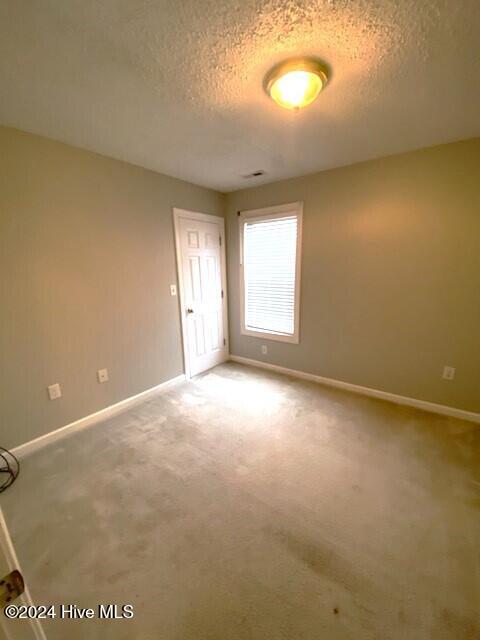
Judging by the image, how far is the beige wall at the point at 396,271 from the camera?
229cm

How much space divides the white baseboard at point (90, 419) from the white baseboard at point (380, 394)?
4.42 ft

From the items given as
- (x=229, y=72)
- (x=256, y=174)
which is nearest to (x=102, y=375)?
(x=229, y=72)

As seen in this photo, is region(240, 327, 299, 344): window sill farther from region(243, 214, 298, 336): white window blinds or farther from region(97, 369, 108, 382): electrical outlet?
region(97, 369, 108, 382): electrical outlet

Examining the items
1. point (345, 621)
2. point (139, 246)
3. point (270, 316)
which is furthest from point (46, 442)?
point (270, 316)

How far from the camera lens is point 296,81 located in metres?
1.40

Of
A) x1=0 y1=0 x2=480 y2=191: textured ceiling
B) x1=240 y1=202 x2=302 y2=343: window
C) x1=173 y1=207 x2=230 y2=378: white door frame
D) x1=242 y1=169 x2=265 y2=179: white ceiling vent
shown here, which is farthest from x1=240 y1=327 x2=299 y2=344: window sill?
x1=0 y1=0 x2=480 y2=191: textured ceiling

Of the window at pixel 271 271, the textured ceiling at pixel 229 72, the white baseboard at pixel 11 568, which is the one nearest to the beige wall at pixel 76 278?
the textured ceiling at pixel 229 72

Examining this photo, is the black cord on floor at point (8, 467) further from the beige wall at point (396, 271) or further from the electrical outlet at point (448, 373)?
the electrical outlet at point (448, 373)

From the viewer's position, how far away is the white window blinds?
3230mm

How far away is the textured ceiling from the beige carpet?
7.98 ft

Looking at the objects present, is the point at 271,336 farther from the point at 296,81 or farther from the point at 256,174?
the point at 296,81

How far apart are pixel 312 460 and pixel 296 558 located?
2.35ft

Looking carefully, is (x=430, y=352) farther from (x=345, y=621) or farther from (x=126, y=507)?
(x=126, y=507)

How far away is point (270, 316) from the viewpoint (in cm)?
357
